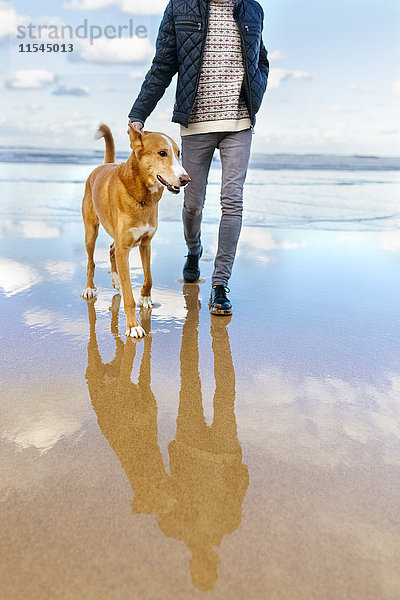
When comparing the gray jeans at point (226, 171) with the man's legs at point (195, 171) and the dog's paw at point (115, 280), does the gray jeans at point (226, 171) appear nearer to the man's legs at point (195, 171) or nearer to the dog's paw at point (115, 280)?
the man's legs at point (195, 171)

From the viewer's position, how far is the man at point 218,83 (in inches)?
144

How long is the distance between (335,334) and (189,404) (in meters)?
1.21

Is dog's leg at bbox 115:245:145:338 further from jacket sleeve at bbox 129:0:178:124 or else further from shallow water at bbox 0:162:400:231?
shallow water at bbox 0:162:400:231

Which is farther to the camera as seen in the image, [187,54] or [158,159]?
[187,54]

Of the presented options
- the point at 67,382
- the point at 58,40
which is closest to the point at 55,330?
the point at 67,382

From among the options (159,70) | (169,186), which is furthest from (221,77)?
(169,186)

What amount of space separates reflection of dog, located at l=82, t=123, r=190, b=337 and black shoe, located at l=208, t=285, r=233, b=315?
1.46 feet

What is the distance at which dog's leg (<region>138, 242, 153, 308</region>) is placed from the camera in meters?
3.59

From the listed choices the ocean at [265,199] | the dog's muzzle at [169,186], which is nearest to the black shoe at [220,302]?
the dog's muzzle at [169,186]

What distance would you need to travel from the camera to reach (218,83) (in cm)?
377

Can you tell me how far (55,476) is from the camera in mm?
1693

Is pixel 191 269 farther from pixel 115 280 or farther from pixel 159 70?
pixel 159 70

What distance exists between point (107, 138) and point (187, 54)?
0.84m

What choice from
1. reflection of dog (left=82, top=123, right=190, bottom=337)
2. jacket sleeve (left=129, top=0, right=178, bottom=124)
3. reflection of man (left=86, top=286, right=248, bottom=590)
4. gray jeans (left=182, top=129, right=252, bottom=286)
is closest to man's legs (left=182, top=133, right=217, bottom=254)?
gray jeans (left=182, top=129, right=252, bottom=286)
